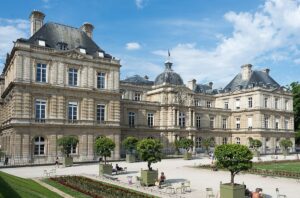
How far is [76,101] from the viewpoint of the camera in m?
42.8

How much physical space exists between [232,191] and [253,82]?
5304 centimetres

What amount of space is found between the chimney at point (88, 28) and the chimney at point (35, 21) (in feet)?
18.7

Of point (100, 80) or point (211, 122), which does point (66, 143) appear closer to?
point (100, 80)


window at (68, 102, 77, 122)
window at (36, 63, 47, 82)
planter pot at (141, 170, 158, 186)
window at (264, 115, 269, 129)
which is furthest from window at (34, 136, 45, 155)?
window at (264, 115, 269, 129)

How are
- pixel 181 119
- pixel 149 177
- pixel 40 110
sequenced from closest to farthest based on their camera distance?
1. pixel 149 177
2. pixel 40 110
3. pixel 181 119

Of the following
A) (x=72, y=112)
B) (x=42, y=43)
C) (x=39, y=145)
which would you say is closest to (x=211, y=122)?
(x=72, y=112)

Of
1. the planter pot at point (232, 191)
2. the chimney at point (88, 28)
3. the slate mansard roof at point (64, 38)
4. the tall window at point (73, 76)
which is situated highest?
the chimney at point (88, 28)

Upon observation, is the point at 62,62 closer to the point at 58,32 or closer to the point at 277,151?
the point at 58,32

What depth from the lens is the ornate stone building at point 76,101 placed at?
128 ft

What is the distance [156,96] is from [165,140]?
316 inches

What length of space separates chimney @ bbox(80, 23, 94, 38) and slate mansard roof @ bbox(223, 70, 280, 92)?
34.3m

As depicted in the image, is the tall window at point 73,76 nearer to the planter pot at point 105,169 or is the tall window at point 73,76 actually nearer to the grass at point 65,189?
→ the planter pot at point 105,169

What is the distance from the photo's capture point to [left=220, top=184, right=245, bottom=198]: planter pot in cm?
1884

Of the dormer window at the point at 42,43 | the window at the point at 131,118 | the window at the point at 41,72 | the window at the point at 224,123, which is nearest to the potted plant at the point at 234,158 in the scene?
the window at the point at 41,72
